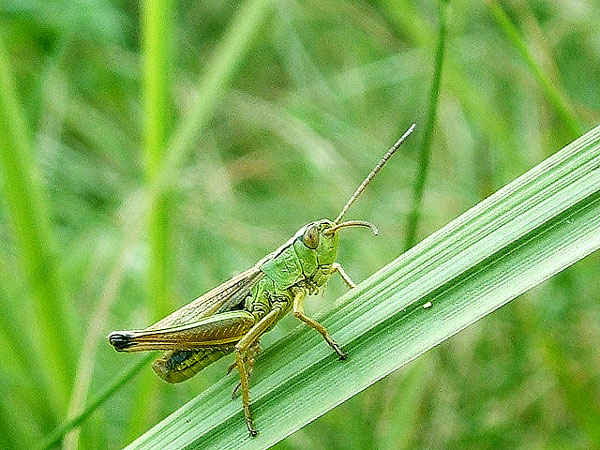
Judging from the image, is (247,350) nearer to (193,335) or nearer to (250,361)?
(250,361)

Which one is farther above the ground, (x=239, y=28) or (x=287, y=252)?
(x=239, y=28)

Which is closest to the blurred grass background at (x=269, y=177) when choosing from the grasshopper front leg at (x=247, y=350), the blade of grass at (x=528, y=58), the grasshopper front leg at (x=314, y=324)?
the blade of grass at (x=528, y=58)

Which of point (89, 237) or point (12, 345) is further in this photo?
point (89, 237)

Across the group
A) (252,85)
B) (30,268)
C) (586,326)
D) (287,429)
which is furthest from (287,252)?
(252,85)

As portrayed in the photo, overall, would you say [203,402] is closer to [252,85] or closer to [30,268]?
[30,268]

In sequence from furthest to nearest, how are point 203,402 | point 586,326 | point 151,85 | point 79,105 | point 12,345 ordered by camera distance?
point 79,105 < point 586,326 < point 12,345 < point 151,85 < point 203,402

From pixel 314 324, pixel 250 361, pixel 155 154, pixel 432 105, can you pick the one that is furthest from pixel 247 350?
pixel 155 154
